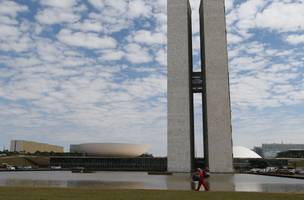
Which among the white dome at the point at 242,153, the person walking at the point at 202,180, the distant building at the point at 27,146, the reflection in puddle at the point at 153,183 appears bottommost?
the reflection in puddle at the point at 153,183

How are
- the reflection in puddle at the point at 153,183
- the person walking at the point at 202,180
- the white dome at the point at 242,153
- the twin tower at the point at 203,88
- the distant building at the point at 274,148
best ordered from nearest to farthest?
1. the person walking at the point at 202,180
2. the reflection in puddle at the point at 153,183
3. the twin tower at the point at 203,88
4. the white dome at the point at 242,153
5. the distant building at the point at 274,148

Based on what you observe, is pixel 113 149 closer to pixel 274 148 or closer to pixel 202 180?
pixel 202 180

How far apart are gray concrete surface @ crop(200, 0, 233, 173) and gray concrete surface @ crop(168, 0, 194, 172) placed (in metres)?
1.94

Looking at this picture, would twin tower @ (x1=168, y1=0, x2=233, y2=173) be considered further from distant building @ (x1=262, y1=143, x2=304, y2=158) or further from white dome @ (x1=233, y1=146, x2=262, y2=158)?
distant building @ (x1=262, y1=143, x2=304, y2=158)

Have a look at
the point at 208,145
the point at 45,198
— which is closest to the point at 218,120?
the point at 208,145

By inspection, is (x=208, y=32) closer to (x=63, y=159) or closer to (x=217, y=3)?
(x=217, y=3)

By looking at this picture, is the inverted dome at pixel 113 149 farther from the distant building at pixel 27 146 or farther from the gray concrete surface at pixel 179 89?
the distant building at pixel 27 146

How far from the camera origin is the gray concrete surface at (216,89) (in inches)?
1672

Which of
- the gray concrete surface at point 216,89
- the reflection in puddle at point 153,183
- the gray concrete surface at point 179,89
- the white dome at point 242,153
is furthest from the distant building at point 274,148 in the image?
the reflection in puddle at point 153,183

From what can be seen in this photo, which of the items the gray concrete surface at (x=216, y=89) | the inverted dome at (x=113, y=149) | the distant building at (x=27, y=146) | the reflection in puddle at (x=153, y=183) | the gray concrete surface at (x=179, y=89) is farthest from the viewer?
the distant building at (x=27, y=146)

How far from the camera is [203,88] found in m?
46.6

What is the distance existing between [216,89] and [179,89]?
4.07m

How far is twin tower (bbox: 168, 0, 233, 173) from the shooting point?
1681 inches

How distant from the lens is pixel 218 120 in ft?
142
